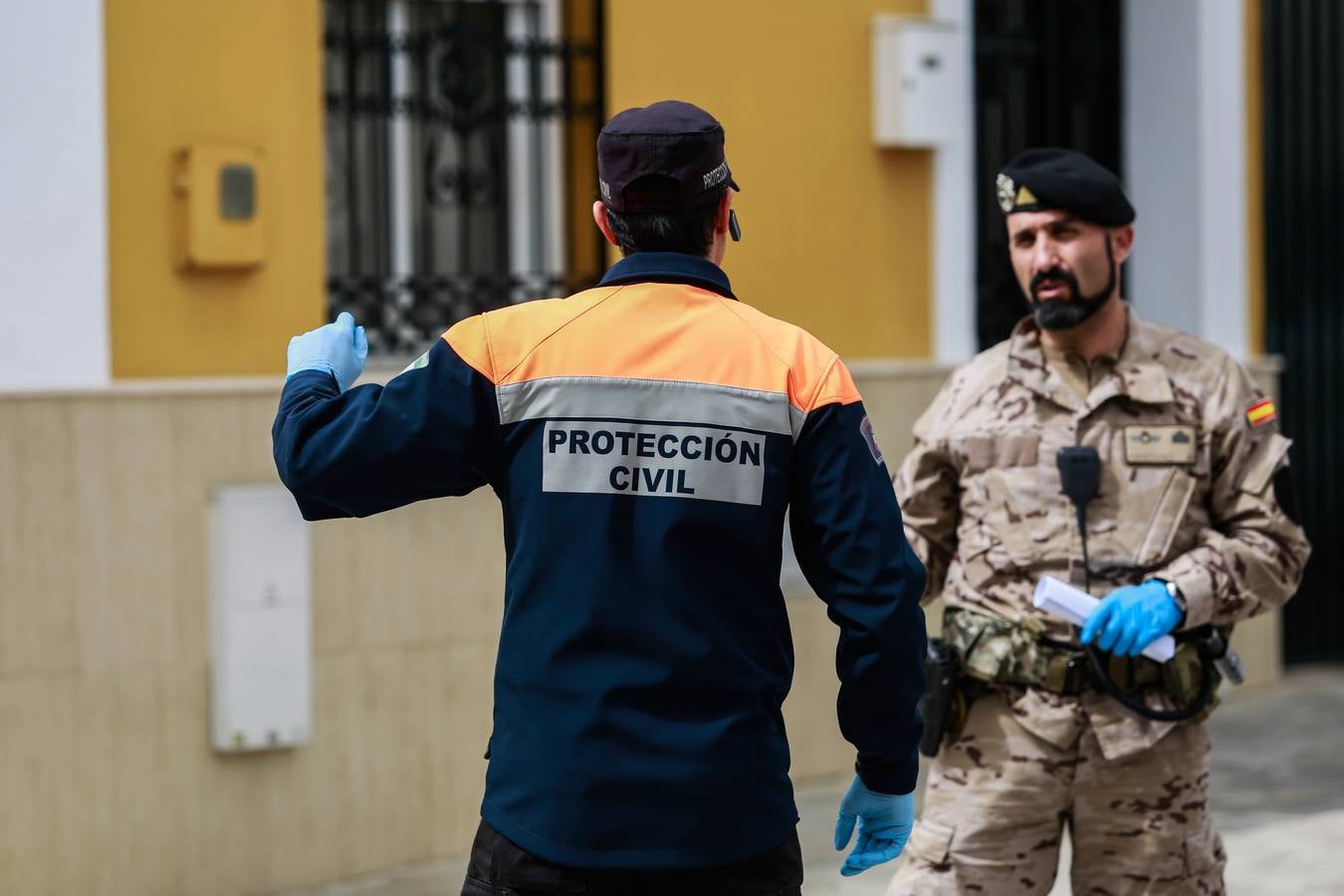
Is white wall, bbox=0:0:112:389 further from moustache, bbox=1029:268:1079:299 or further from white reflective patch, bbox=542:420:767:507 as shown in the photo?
white reflective patch, bbox=542:420:767:507

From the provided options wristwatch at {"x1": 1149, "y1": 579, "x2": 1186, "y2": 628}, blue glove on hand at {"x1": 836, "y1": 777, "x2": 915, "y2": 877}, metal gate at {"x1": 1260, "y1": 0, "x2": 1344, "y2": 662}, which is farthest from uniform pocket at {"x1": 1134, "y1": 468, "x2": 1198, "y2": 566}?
metal gate at {"x1": 1260, "y1": 0, "x2": 1344, "y2": 662}

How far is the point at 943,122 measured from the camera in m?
7.55

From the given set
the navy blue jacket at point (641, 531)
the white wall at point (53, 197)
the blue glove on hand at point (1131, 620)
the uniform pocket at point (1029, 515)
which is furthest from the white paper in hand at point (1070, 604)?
the white wall at point (53, 197)

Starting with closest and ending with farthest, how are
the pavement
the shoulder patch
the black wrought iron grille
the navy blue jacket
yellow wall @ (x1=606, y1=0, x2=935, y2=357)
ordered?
the navy blue jacket, the shoulder patch, the pavement, the black wrought iron grille, yellow wall @ (x1=606, y1=0, x2=935, y2=357)

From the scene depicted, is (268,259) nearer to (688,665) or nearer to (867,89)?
(867,89)

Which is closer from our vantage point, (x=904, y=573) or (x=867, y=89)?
(x=904, y=573)

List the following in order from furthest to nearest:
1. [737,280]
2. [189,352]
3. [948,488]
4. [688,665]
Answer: [737,280], [189,352], [948,488], [688,665]

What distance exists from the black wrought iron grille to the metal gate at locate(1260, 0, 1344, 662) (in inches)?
133

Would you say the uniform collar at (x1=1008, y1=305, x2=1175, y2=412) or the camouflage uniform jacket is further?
the uniform collar at (x1=1008, y1=305, x2=1175, y2=412)

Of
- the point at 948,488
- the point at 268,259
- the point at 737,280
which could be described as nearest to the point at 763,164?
the point at 737,280

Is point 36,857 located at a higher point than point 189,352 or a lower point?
lower

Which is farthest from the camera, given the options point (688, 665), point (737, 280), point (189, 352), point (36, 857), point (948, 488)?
point (737, 280)

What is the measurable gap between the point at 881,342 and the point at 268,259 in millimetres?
2405

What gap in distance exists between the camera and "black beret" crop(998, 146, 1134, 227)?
4.25 meters
